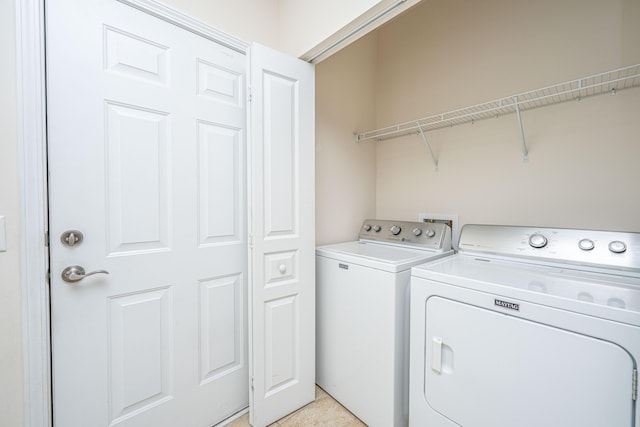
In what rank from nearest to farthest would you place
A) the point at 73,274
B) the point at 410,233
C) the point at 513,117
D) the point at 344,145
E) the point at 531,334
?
1. the point at 531,334
2. the point at 73,274
3. the point at 513,117
4. the point at 410,233
5. the point at 344,145

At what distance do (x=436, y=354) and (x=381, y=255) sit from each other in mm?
560

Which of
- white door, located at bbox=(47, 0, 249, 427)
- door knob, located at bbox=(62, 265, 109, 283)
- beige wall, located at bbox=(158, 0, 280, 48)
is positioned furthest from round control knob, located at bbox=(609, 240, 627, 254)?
door knob, located at bbox=(62, 265, 109, 283)

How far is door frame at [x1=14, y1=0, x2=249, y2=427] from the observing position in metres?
0.97

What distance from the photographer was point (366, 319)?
4.83 feet

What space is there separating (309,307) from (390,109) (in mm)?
1733

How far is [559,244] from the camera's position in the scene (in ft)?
4.25

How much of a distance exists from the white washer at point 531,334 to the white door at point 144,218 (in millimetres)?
1036

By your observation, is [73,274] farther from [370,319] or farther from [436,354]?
[436,354]

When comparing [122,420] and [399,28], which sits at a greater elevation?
[399,28]

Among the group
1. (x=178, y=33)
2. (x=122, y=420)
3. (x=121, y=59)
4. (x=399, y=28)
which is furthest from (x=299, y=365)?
(x=399, y=28)

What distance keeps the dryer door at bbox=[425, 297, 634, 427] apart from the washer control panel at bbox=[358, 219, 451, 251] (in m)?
0.57

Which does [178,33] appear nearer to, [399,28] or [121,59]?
[121,59]

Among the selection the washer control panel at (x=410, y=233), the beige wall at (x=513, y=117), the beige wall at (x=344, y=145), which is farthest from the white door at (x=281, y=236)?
the beige wall at (x=513, y=117)

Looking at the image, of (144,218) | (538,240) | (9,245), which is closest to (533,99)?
(538,240)
